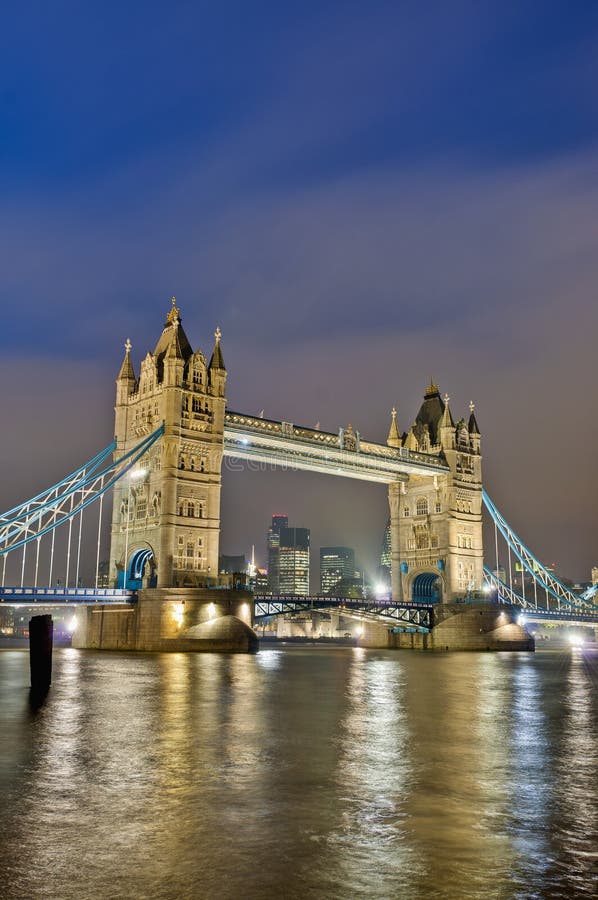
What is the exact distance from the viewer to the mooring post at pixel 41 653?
106 ft

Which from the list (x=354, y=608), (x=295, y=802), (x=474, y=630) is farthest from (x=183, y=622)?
(x=295, y=802)

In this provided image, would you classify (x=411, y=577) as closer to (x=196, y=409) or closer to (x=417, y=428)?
(x=417, y=428)

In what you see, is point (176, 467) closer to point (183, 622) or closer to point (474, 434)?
point (183, 622)

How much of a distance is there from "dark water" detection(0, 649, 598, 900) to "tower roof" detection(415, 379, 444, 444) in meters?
79.2

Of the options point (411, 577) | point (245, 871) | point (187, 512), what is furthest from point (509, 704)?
point (411, 577)

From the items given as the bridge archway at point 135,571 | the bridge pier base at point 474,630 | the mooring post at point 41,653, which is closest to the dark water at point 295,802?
the mooring post at point 41,653

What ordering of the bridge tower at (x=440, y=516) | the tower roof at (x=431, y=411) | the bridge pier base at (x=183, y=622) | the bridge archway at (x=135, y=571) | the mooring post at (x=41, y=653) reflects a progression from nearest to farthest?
1. the mooring post at (x=41, y=653)
2. the bridge pier base at (x=183, y=622)
3. the bridge archway at (x=135, y=571)
4. the bridge tower at (x=440, y=516)
5. the tower roof at (x=431, y=411)

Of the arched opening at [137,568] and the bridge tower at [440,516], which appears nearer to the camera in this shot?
the arched opening at [137,568]

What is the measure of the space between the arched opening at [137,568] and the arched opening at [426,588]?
35735 mm

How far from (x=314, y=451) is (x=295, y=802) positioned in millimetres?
70381

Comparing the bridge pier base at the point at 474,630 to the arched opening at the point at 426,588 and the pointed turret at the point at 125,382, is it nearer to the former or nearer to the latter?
the arched opening at the point at 426,588

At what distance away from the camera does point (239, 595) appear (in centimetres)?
6788

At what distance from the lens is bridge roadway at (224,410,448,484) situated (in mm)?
77750

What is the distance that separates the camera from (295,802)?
11609 mm
